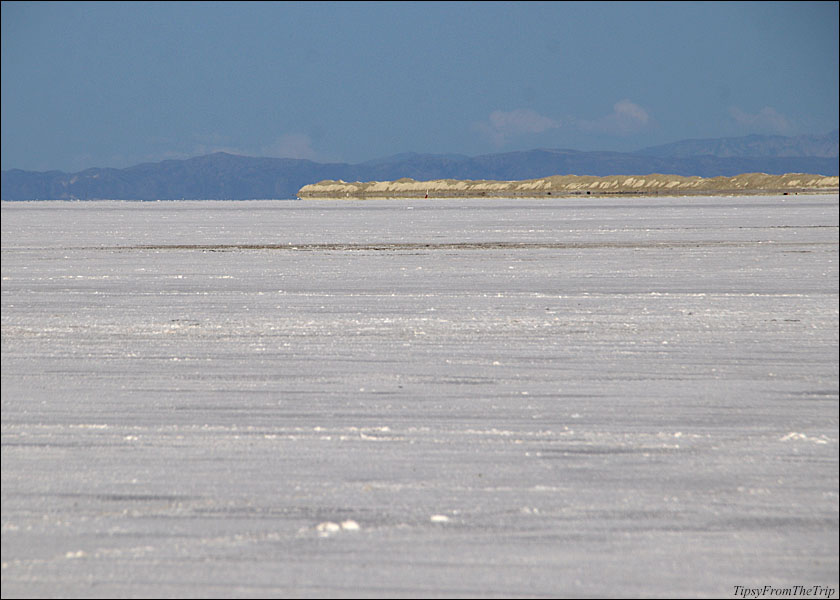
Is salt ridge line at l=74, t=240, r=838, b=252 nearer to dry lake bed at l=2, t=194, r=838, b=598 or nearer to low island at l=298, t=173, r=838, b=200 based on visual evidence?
dry lake bed at l=2, t=194, r=838, b=598

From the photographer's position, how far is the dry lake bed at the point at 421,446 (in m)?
4.03

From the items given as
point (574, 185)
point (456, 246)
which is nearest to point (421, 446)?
point (456, 246)

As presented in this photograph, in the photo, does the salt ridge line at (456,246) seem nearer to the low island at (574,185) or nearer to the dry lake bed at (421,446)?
the dry lake bed at (421,446)

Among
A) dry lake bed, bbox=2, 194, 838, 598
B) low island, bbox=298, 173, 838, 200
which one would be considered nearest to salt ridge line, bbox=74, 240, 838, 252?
dry lake bed, bbox=2, 194, 838, 598

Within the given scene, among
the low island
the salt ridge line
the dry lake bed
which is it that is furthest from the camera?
the low island

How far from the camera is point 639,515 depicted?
15.0 feet

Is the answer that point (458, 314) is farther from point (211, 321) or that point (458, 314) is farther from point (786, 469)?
point (786, 469)

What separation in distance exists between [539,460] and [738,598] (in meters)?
1.74

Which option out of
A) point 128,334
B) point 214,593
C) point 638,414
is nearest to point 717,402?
point 638,414

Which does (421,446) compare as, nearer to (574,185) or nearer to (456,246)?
(456,246)

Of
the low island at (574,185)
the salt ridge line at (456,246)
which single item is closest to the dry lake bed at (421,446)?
the salt ridge line at (456,246)

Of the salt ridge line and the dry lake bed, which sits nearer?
the dry lake bed

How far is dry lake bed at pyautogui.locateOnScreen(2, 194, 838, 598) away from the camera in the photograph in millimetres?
4027

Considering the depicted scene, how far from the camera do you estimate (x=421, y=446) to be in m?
5.72
